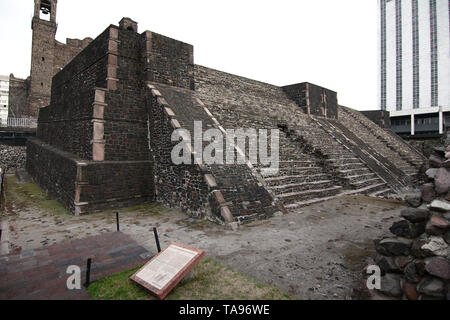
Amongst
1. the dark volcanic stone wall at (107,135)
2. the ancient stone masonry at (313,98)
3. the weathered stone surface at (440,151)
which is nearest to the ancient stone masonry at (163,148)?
the dark volcanic stone wall at (107,135)

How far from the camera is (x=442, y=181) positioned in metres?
3.36

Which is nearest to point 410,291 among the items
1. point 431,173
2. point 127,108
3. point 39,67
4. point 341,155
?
point 431,173

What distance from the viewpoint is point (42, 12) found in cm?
2817

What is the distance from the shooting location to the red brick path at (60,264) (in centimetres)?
357

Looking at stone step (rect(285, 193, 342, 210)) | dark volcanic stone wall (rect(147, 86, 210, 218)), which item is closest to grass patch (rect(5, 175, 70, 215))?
dark volcanic stone wall (rect(147, 86, 210, 218))

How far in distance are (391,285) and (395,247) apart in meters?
0.51

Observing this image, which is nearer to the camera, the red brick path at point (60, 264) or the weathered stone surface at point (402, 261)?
the weathered stone surface at point (402, 261)

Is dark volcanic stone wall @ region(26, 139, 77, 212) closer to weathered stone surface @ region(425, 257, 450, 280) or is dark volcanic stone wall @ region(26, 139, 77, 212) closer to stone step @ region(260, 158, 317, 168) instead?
stone step @ region(260, 158, 317, 168)

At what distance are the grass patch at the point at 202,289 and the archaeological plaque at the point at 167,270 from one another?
0.14m

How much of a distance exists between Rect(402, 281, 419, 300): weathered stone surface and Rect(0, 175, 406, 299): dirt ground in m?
0.70

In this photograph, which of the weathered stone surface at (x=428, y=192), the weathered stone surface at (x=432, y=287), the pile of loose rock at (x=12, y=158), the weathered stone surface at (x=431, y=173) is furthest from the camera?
the pile of loose rock at (x=12, y=158)

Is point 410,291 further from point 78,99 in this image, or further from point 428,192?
point 78,99

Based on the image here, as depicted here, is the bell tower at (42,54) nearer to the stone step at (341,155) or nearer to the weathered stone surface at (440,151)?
the stone step at (341,155)
